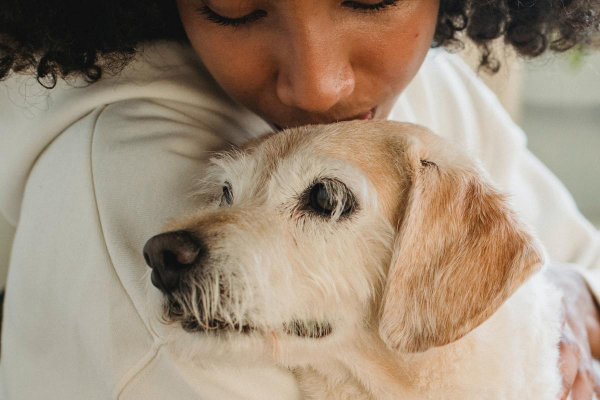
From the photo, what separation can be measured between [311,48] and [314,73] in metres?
0.04

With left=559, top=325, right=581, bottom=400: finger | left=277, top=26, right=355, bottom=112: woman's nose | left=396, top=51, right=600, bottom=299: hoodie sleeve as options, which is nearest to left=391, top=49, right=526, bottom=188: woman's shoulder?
left=396, top=51, right=600, bottom=299: hoodie sleeve

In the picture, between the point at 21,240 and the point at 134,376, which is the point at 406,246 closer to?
the point at 134,376

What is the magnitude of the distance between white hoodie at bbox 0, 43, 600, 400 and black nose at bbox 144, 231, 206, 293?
0.06 meters

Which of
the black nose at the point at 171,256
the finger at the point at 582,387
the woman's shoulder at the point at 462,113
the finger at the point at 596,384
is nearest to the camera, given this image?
the black nose at the point at 171,256

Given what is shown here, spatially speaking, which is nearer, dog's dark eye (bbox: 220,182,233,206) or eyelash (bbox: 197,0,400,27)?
eyelash (bbox: 197,0,400,27)

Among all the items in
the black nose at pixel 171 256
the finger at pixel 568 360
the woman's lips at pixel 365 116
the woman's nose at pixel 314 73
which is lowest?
the finger at pixel 568 360

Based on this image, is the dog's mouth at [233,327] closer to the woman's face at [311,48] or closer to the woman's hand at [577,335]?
the woman's face at [311,48]

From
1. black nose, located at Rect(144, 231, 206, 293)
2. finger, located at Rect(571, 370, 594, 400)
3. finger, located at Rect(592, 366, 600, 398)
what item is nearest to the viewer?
black nose, located at Rect(144, 231, 206, 293)

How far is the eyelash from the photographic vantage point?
1055 millimetres

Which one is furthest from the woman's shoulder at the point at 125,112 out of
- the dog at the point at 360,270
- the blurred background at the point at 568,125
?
the blurred background at the point at 568,125

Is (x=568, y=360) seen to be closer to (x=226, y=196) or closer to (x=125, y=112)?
(x=226, y=196)

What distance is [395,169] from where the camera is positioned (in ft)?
3.45

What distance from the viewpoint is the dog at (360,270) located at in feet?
3.01

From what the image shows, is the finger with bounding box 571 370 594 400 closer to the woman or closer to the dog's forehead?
the woman
